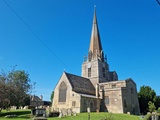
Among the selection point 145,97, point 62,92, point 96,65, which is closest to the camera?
point 62,92

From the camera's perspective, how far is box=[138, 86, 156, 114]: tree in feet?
178

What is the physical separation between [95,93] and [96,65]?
8.53 metres

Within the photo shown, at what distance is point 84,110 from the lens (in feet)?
127

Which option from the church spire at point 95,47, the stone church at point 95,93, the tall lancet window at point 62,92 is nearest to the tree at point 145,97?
the stone church at point 95,93

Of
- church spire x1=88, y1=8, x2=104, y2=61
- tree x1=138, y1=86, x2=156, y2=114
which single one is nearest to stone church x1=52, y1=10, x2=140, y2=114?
church spire x1=88, y1=8, x2=104, y2=61

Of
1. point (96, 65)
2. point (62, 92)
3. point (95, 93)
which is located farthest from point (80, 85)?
point (96, 65)

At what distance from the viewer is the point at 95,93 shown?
48281mm

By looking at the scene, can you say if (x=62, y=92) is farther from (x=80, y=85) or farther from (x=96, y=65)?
(x=96, y=65)

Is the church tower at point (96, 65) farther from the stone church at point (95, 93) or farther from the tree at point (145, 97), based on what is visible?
the tree at point (145, 97)

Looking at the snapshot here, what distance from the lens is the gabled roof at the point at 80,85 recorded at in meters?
42.9

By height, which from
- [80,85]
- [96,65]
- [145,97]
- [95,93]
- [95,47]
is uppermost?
[95,47]

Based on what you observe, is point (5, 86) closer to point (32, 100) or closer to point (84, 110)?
point (84, 110)

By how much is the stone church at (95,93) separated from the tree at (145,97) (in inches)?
334

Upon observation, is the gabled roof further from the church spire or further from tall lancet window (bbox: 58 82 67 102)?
the church spire
